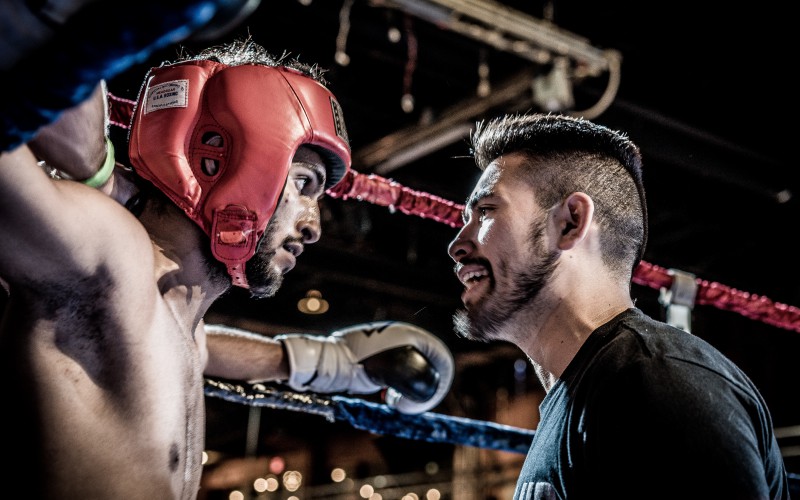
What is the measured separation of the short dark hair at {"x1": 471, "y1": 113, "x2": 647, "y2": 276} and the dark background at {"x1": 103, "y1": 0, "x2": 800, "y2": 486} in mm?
1280

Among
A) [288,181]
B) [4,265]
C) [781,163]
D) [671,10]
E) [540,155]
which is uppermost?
[671,10]

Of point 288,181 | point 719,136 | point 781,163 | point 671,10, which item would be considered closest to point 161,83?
point 288,181

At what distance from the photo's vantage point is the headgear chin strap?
147cm

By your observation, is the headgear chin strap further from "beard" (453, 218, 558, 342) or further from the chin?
"beard" (453, 218, 558, 342)

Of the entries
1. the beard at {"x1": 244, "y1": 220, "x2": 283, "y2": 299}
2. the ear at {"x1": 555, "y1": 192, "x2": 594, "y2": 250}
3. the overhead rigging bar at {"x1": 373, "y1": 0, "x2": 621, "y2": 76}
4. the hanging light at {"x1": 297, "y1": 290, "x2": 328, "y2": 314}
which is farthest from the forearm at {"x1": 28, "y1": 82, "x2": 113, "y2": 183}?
the hanging light at {"x1": 297, "y1": 290, "x2": 328, "y2": 314}

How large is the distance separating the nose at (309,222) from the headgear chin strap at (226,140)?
0.57 ft

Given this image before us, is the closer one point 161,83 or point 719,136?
point 161,83

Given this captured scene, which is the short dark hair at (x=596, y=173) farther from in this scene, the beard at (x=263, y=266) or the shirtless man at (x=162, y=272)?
the beard at (x=263, y=266)

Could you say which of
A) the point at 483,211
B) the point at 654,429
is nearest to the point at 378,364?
the point at 483,211

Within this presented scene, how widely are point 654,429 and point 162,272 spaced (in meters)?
1.07

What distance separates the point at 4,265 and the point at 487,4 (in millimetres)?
2916

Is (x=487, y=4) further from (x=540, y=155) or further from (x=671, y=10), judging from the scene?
(x=540, y=155)

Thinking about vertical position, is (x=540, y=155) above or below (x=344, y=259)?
below

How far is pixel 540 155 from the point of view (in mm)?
1692
